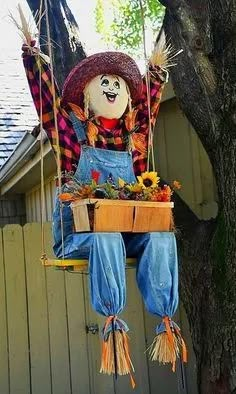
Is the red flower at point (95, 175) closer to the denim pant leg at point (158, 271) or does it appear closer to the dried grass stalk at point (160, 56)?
the denim pant leg at point (158, 271)

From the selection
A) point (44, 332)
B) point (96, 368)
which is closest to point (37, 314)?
point (44, 332)

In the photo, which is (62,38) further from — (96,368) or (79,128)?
(96,368)

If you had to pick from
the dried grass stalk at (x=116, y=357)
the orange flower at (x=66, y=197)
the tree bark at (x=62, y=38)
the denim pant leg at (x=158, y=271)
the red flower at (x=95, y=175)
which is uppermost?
the tree bark at (x=62, y=38)

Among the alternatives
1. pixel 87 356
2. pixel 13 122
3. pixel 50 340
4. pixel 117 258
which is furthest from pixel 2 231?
pixel 13 122

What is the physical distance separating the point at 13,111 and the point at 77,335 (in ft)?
13.1

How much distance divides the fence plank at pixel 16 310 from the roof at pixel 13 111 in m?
2.20

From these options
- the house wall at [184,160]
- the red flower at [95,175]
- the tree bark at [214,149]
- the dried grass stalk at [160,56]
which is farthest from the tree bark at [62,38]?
the red flower at [95,175]

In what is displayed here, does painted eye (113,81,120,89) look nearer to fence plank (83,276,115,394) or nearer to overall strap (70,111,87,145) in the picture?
overall strap (70,111,87,145)

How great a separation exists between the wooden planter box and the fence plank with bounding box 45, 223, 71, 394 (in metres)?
1.64

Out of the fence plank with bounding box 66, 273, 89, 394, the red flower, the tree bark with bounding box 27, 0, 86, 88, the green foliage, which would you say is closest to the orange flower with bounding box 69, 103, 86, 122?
the red flower

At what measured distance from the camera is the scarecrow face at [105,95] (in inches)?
89.0

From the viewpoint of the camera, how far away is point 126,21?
16.9 feet

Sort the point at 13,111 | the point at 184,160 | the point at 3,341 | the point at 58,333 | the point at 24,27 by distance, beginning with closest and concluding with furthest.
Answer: the point at 24,27
the point at 3,341
the point at 58,333
the point at 184,160
the point at 13,111

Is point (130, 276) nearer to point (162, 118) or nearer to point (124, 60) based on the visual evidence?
point (162, 118)
